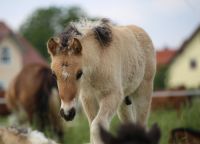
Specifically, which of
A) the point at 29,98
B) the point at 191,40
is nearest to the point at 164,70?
the point at 191,40

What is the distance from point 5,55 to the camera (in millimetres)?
74375

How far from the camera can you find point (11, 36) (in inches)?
2820

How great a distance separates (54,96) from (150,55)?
7.21 meters

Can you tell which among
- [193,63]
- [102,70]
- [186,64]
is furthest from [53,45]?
[193,63]

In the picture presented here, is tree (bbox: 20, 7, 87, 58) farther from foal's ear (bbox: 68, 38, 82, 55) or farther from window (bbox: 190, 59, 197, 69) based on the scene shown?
foal's ear (bbox: 68, 38, 82, 55)

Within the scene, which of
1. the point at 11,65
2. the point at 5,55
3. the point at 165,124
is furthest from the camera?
the point at 5,55

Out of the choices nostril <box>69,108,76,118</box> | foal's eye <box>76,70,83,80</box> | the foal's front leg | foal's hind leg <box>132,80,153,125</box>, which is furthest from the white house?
nostril <box>69,108,76,118</box>

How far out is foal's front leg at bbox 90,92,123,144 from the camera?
8.45m

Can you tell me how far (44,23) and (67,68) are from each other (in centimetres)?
8904

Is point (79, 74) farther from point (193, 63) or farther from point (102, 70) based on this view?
point (193, 63)

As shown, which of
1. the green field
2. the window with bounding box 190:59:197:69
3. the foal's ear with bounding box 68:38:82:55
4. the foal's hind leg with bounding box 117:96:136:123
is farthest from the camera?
the window with bounding box 190:59:197:69

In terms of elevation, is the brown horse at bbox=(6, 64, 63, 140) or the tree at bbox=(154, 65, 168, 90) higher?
the brown horse at bbox=(6, 64, 63, 140)

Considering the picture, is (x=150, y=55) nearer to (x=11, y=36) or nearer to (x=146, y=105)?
(x=146, y=105)

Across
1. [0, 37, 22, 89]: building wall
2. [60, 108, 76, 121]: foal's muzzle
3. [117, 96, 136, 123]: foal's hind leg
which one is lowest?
[0, 37, 22, 89]: building wall
